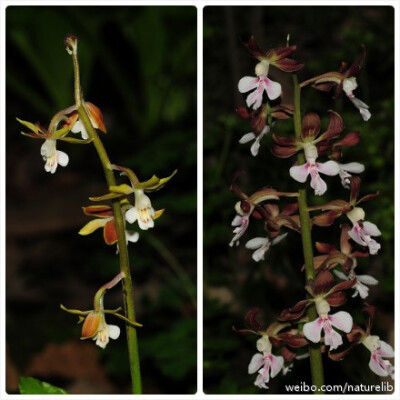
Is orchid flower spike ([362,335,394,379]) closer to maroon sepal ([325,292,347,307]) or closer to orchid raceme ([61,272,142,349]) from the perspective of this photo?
maroon sepal ([325,292,347,307])

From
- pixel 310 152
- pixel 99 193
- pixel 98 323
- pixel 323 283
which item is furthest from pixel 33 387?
pixel 99 193

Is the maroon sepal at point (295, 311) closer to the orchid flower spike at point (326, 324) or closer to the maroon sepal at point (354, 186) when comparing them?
the orchid flower spike at point (326, 324)

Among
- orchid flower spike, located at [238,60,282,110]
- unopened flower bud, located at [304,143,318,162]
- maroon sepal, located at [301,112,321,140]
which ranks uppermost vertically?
orchid flower spike, located at [238,60,282,110]

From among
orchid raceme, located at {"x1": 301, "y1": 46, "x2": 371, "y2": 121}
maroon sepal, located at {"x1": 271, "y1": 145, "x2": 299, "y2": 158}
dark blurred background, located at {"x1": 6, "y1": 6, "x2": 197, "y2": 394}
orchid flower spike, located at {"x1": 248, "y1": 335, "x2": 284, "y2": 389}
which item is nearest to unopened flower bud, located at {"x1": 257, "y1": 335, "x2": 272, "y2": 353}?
orchid flower spike, located at {"x1": 248, "y1": 335, "x2": 284, "y2": 389}

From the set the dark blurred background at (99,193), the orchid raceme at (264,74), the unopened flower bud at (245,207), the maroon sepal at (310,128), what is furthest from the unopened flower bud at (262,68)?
the dark blurred background at (99,193)

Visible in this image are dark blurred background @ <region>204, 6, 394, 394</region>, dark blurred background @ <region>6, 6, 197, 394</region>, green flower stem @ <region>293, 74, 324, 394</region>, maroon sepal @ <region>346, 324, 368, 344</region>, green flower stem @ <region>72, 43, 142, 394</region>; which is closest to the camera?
green flower stem @ <region>72, 43, 142, 394</region>

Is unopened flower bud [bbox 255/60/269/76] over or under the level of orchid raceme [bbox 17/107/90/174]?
over
